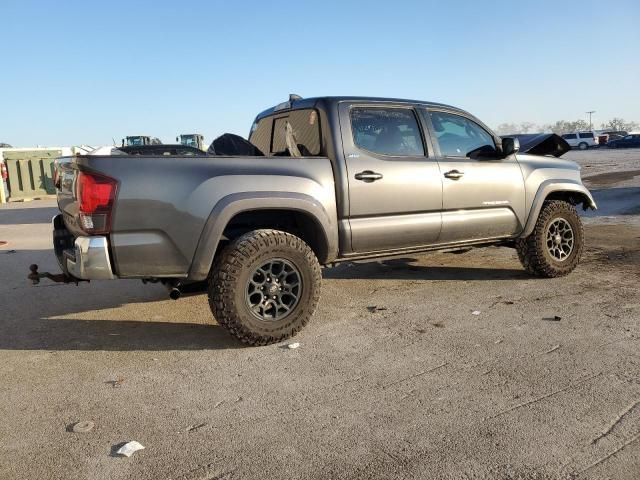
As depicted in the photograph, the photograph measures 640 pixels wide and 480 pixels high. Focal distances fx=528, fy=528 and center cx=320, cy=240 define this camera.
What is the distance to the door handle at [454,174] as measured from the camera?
504 centimetres

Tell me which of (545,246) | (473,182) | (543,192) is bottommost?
(545,246)

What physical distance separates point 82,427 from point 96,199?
1.48 metres

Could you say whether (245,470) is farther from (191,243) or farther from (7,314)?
(7,314)

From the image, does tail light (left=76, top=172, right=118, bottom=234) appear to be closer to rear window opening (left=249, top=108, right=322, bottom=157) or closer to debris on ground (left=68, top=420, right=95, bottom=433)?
debris on ground (left=68, top=420, right=95, bottom=433)

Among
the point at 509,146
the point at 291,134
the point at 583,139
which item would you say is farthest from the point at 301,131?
the point at 583,139

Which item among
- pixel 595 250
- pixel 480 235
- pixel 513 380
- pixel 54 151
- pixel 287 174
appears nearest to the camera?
pixel 513 380

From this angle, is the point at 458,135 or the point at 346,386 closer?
the point at 346,386

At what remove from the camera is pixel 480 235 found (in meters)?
5.38

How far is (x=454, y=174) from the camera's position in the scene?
5.08 m

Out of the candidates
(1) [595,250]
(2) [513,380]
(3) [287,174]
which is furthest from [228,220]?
(1) [595,250]

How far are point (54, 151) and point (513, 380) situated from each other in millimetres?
22208

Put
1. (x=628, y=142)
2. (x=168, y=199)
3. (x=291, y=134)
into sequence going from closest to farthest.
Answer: (x=168, y=199) → (x=291, y=134) → (x=628, y=142)

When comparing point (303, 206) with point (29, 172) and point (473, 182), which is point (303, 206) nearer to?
point (473, 182)

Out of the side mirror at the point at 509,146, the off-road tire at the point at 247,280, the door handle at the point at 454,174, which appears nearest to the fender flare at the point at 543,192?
the side mirror at the point at 509,146
